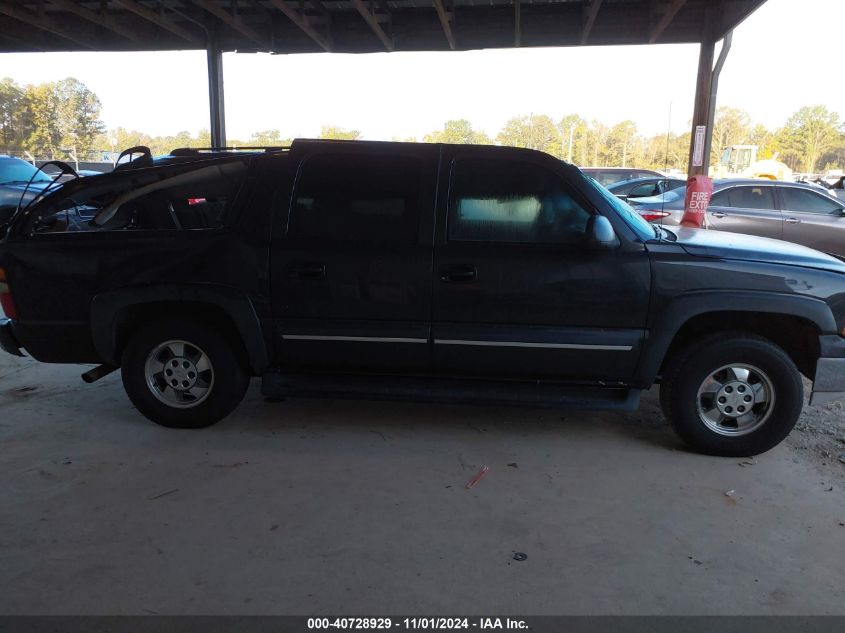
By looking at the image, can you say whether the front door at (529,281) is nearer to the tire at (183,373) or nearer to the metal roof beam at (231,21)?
the tire at (183,373)

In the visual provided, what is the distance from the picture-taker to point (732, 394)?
3.77m

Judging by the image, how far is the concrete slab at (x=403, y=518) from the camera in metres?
2.54

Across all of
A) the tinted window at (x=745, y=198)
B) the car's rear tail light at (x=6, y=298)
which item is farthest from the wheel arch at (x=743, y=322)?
the tinted window at (x=745, y=198)

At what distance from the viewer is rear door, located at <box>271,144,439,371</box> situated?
3.80 m

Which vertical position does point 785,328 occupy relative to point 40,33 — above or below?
below

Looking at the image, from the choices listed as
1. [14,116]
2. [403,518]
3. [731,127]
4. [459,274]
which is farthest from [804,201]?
[731,127]

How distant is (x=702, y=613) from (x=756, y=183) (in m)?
9.30

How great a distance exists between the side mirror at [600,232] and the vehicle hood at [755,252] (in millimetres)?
488

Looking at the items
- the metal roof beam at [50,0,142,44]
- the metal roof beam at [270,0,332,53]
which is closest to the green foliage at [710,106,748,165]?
the metal roof beam at [270,0,332,53]

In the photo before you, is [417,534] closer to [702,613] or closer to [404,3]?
[702,613]

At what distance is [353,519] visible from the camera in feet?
10.2

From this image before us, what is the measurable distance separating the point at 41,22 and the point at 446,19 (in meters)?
7.26

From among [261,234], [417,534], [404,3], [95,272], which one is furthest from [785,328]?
[404,3]

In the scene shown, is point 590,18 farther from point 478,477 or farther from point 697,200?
point 478,477
